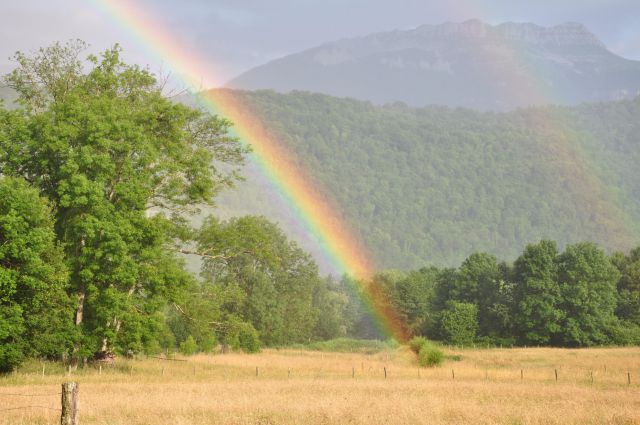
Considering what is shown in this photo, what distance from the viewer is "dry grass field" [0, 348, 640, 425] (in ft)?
65.2

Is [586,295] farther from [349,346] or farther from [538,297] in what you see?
[349,346]

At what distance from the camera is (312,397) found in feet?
85.1

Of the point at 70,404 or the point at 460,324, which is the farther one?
the point at 460,324

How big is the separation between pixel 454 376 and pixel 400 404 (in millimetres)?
18093

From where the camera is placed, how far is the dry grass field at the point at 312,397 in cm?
1986

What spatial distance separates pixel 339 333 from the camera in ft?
387

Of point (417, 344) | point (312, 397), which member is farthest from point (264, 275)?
point (312, 397)

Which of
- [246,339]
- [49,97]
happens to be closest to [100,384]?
[49,97]

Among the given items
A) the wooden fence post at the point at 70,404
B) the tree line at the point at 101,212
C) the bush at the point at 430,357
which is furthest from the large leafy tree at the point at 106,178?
the bush at the point at 430,357

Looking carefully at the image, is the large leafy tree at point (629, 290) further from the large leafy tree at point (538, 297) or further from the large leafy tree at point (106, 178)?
the large leafy tree at point (106, 178)

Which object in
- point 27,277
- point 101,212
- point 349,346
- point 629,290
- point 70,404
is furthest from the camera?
point 349,346

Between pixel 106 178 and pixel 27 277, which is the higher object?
pixel 106 178

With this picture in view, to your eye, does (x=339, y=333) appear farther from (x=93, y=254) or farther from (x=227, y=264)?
(x=93, y=254)

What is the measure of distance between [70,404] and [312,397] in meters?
11.7
